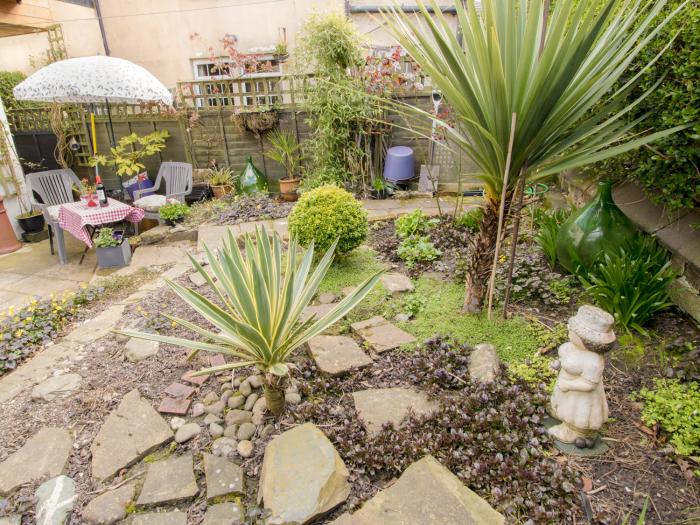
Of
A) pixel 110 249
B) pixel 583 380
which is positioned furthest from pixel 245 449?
pixel 110 249

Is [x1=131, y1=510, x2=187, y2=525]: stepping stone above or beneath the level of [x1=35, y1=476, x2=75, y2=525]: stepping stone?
above

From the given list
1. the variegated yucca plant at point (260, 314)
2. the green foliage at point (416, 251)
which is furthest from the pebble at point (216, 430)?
the green foliage at point (416, 251)

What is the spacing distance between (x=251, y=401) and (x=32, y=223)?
215 inches

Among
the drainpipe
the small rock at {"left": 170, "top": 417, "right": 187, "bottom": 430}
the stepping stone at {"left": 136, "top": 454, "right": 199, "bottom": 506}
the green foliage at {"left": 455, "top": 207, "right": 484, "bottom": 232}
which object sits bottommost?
the small rock at {"left": 170, "top": 417, "right": 187, "bottom": 430}

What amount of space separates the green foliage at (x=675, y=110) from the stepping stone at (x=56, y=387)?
10.5 feet

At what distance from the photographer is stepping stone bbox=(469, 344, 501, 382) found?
1979mm

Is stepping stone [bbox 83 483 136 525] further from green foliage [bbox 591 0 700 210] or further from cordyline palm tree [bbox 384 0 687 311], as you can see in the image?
green foliage [bbox 591 0 700 210]

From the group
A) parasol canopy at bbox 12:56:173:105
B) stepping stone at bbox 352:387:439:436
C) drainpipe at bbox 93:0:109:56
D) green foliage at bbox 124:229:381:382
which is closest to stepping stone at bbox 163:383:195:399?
Result: green foliage at bbox 124:229:381:382

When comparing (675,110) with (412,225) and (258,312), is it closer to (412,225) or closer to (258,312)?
(412,225)

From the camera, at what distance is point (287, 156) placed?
6.30 m

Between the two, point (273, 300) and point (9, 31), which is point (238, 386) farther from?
point (9, 31)

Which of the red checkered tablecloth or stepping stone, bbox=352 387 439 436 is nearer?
stepping stone, bbox=352 387 439 436

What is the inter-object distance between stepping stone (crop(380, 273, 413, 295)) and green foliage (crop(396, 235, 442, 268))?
216mm

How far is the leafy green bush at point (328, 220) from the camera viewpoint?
10.4ft
